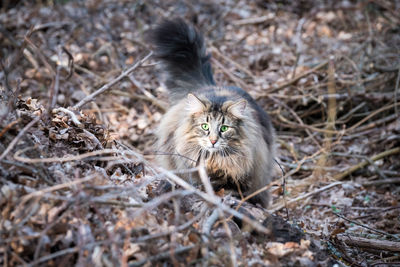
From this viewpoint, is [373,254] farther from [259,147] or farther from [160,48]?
[160,48]

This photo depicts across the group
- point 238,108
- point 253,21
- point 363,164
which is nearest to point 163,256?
point 238,108

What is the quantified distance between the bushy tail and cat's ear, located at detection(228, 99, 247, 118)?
1.16 m

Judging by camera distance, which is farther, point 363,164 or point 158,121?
point 158,121

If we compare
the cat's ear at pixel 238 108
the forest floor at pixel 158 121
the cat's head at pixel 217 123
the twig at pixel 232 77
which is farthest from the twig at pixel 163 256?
the twig at pixel 232 77

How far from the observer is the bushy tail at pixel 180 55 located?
4930 mm

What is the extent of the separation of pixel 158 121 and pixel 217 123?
2.63 meters

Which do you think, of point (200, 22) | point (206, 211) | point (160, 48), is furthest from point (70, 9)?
point (206, 211)

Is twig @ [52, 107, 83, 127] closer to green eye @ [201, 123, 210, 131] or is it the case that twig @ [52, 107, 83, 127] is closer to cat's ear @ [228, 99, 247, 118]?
green eye @ [201, 123, 210, 131]

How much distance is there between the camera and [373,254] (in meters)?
3.40

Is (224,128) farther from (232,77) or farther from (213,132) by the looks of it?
(232,77)

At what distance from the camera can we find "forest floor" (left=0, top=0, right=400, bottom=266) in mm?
2311

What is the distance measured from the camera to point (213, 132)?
12.4 ft

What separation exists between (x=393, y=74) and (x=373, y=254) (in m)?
3.77

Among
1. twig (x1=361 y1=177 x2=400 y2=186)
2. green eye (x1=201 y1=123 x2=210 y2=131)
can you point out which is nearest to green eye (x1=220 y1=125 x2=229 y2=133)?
green eye (x1=201 y1=123 x2=210 y2=131)
